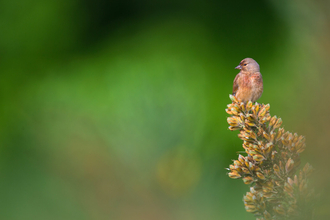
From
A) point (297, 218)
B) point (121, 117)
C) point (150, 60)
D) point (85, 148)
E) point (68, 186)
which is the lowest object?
point (297, 218)

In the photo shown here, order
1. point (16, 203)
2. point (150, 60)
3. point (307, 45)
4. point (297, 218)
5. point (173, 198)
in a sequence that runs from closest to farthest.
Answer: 1. point (297, 218)
2. point (173, 198)
3. point (307, 45)
4. point (16, 203)
5. point (150, 60)

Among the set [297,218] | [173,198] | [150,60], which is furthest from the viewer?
[150,60]

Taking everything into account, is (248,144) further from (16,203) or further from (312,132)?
(16,203)

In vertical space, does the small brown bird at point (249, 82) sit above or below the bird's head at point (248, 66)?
below

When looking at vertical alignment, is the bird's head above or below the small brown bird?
above

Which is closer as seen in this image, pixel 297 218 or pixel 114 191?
pixel 297 218

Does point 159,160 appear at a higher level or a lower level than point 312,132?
higher

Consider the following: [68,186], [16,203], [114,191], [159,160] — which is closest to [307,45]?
[159,160]
